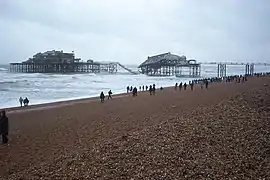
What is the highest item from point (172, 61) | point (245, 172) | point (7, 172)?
point (172, 61)

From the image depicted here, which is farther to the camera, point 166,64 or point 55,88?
point 166,64

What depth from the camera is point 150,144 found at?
737cm

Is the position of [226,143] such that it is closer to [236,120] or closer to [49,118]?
[236,120]

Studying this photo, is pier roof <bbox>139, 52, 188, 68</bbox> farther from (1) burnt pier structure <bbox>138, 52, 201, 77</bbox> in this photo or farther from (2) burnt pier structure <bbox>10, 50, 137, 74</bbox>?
(2) burnt pier structure <bbox>10, 50, 137, 74</bbox>

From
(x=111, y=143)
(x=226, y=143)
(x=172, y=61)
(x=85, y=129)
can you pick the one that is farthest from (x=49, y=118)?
(x=172, y=61)

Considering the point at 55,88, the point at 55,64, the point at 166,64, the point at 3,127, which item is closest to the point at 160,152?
the point at 3,127

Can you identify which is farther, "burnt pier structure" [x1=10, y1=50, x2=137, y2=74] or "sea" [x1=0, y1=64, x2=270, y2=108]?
"burnt pier structure" [x1=10, y1=50, x2=137, y2=74]

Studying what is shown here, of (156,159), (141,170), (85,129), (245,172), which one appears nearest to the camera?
(245,172)

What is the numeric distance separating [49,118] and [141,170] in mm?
9949

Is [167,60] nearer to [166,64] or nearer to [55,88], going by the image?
[166,64]

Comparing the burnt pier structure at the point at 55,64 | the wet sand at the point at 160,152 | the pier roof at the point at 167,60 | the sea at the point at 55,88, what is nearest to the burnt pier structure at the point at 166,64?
the pier roof at the point at 167,60

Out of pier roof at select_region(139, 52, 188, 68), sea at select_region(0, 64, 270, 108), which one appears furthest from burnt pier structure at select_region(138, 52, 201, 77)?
sea at select_region(0, 64, 270, 108)

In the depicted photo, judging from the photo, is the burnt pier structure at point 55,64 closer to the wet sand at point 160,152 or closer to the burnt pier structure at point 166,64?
the burnt pier structure at point 166,64

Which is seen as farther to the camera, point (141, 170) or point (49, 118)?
point (49, 118)
